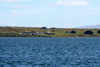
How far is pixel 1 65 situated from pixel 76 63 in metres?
14.4

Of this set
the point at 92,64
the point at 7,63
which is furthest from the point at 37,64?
the point at 92,64

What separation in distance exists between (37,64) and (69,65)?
6.07m

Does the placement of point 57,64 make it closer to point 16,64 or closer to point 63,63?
point 63,63

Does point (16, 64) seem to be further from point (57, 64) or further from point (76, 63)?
point (76, 63)

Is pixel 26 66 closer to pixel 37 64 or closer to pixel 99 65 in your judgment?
pixel 37 64

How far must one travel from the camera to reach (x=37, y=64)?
58.0m

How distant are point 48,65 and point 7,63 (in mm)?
8343

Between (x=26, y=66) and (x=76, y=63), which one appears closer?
(x=26, y=66)

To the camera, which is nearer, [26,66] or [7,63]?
[26,66]

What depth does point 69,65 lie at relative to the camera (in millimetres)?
56844

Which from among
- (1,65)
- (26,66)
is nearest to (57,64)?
(26,66)

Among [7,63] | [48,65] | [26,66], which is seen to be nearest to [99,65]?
[48,65]

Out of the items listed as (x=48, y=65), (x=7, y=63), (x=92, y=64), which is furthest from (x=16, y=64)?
(x=92, y=64)

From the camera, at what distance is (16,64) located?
57750 mm
